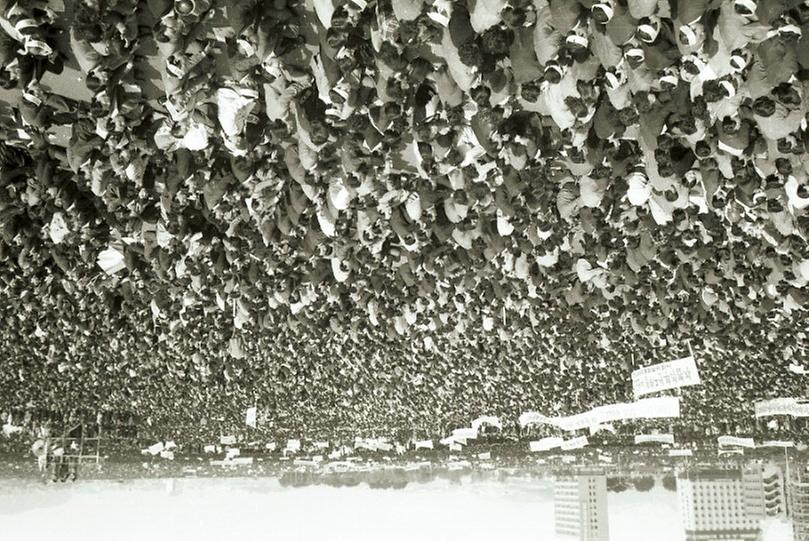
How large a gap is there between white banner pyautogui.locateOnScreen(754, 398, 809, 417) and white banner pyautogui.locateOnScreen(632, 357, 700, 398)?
596cm

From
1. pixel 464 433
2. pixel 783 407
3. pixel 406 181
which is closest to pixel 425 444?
pixel 464 433

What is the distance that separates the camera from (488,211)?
766 centimetres

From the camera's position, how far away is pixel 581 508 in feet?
121

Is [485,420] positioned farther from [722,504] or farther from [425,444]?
[722,504]

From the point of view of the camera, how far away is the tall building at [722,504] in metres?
34.5

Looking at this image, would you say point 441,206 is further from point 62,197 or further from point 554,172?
point 62,197

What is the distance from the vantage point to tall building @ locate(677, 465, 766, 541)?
3447 centimetres

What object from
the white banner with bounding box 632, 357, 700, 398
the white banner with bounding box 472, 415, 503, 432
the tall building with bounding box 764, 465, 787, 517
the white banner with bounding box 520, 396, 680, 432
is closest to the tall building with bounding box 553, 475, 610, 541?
the tall building with bounding box 764, 465, 787, 517

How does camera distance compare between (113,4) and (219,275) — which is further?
(219,275)

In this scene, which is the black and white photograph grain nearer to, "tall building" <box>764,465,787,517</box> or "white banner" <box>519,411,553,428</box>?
"white banner" <box>519,411,553,428</box>

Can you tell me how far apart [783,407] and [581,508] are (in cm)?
2223

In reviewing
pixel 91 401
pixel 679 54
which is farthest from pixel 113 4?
pixel 91 401

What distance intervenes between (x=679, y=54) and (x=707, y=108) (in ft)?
1.94

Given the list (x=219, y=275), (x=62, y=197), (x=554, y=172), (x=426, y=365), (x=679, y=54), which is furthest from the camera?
(x=426, y=365)
